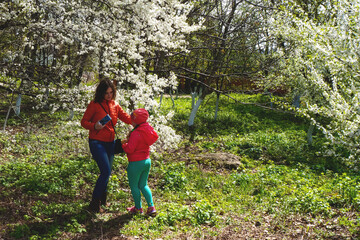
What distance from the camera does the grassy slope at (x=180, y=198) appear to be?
465 centimetres

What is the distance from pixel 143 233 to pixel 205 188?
3.04m

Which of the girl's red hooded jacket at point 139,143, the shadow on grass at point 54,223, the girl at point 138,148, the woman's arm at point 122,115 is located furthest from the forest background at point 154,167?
the woman's arm at point 122,115

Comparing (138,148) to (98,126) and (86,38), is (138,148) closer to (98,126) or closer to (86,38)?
(98,126)

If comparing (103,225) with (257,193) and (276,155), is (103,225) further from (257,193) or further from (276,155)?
(276,155)

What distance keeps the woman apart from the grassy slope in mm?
581

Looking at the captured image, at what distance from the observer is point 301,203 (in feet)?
19.9

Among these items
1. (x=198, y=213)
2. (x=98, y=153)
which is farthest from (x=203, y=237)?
(x=98, y=153)

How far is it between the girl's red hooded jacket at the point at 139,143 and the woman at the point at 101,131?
354 millimetres

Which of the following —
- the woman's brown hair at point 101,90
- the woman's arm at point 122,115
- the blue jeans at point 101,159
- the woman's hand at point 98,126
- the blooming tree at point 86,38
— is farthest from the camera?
the blooming tree at point 86,38

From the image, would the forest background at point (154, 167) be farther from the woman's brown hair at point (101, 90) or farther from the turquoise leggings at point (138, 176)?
the woman's brown hair at point (101, 90)

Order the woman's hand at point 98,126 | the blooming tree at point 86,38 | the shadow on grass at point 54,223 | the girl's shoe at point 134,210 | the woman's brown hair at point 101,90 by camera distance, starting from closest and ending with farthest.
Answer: the shadow on grass at point 54,223
the woman's hand at point 98,126
the woman's brown hair at point 101,90
the girl's shoe at point 134,210
the blooming tree at point 86,38

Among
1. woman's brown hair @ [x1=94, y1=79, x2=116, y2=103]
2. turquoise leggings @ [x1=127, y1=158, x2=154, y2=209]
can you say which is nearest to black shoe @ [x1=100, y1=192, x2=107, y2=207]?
turquoise leggings @ [x1=127, y1=158, x2=154, y2=209]

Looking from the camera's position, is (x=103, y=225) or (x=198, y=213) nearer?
(x=103, y=225)

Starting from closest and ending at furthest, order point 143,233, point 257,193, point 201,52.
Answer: point 143,233, point 257,193, point 201,52
